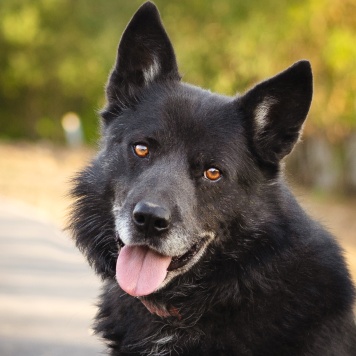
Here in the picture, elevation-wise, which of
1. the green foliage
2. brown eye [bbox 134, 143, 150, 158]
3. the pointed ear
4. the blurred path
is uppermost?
the green foliage

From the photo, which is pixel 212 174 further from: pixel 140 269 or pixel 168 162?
pixel 140 269

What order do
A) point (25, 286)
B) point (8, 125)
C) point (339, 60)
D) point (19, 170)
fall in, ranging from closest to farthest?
point (25, 286) < point (339, 60) < point (19, 170) < point (8, 125)

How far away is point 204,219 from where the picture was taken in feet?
14.6

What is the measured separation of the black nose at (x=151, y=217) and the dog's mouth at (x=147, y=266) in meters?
0.17

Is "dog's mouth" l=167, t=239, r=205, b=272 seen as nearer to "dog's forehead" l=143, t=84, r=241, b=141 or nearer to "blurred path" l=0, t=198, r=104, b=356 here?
"dog's forehead" l=143, t=84, r=241, b=141

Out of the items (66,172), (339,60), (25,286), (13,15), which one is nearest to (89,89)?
(13,15)

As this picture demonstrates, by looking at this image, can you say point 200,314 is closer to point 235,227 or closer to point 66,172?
point 235,227

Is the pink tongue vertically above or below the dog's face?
below

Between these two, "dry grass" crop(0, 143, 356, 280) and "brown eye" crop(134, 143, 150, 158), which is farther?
"dry grass" crop(0, 143, 356, 280)

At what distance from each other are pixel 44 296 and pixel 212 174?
401 cm

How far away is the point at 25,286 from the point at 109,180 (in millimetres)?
4038

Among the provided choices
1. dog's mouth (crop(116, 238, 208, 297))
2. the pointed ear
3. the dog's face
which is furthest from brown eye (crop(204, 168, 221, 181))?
the pointed ear

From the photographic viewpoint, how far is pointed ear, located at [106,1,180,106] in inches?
187

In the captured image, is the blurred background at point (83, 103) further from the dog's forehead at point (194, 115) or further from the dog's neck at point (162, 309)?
the dog's neck at point (162, 309)
